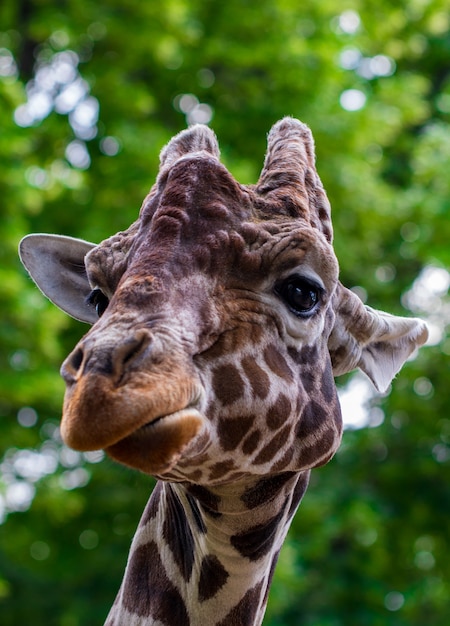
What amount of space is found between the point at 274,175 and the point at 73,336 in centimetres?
971

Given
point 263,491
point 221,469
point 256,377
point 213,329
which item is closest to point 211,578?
point 263,491

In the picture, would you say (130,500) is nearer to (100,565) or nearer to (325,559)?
(100,565)

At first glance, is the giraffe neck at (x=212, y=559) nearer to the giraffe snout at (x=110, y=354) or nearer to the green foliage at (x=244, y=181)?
Answer: the giraffe snout at (x=110, y=354)

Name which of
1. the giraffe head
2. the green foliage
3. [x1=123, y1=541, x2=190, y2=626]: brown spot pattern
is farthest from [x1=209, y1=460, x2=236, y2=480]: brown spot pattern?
the green foliage

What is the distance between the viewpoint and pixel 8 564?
13.8 meters

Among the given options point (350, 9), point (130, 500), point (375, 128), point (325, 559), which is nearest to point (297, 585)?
point (130, 500)

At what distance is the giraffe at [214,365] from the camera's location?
248cm

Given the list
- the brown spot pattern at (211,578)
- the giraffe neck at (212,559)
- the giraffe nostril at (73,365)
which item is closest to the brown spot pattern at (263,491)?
the giraffe neck at (212,559)

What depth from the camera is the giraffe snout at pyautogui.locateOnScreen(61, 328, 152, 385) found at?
2.43 m

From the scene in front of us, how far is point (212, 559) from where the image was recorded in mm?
3256

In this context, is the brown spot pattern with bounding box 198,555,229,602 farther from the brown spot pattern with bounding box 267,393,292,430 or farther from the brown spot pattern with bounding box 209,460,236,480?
the brown spot pattern with bounding box 267,393,292,430

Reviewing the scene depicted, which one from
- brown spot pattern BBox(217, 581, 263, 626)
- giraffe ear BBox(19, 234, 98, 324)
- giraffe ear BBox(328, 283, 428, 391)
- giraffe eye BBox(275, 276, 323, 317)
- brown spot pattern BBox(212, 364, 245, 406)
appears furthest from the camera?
giraffe ear BBox(19, 234, 98, 324)

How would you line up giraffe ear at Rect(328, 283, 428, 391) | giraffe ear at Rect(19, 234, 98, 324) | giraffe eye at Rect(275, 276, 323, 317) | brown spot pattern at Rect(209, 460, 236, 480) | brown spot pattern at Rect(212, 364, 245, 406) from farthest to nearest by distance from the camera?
giraffe ear at Rect(19, 234, 98, 324) < giraffe ear at Rect(328, 283, 428, 391) < giraffe eye at Rect(275, 276, 323, 317) < brown spot pattern at Rect(209, 460, 236, 480) < brown spot pattern at Rect(212, 364, 245, 406)

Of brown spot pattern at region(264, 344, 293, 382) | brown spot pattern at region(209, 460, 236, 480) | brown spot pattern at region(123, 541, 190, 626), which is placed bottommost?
brown spot pattern at region(123, 541, 190, 626)
